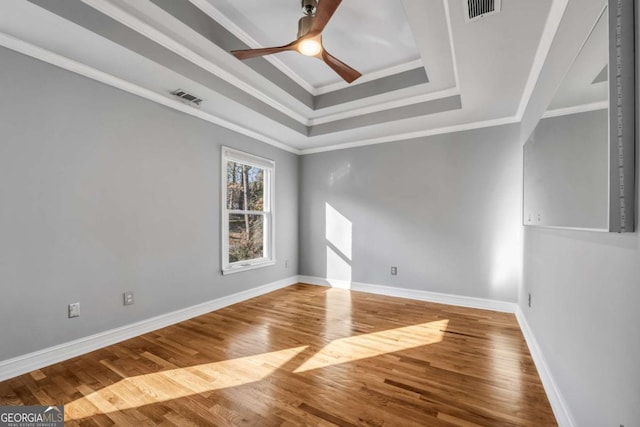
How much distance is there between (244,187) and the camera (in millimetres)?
4078

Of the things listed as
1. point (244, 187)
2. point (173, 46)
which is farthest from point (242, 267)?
point (173, 46)

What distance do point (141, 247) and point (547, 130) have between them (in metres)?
3.46

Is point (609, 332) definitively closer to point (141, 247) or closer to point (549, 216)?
point (549, 216)

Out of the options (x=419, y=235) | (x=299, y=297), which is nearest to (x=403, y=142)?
(x=419, y=235)

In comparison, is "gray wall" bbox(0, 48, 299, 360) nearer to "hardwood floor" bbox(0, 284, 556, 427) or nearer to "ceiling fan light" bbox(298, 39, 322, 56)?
"hardwood floor" bbox(0, 284, 556, 427)

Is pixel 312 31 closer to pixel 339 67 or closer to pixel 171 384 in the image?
pixel 339 67

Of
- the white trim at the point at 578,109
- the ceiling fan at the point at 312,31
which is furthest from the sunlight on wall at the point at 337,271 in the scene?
the white trim at the point at 578,109

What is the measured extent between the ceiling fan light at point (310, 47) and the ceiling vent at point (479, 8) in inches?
35.8

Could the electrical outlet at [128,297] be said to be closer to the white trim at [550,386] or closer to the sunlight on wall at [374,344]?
the sunlight on wall at [374,344]

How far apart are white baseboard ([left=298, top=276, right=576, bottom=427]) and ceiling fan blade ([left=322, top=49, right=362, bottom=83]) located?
255cm

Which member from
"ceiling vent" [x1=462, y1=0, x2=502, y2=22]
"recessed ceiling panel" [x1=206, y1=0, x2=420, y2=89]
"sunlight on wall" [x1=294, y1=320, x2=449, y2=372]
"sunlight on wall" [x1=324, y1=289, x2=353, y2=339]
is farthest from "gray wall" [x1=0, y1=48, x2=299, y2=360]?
"ceiling vent" [x1=462, y1=0, x2=502, y2=22]

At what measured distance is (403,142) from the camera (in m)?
4.08

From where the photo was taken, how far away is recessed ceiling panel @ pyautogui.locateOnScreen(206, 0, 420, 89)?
89.5 inches

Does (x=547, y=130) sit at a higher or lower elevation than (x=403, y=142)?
lower
